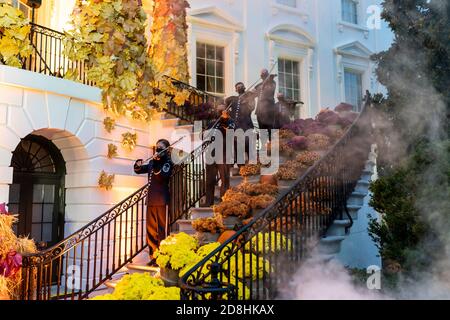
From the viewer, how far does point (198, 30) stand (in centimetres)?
1249

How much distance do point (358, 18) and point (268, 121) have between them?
8.60 meters

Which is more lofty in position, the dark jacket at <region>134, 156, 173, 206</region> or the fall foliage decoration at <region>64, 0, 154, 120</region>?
the fall foliage decoration at <region>64, 0, 154, 120</region>

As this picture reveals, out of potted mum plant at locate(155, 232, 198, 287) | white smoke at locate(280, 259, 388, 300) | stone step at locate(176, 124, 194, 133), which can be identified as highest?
stone step at locate(176, 124, 194, 133)

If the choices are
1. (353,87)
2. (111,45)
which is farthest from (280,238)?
(353,87)

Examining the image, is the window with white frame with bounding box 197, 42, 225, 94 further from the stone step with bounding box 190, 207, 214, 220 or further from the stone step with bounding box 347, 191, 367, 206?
the stone step with bounding box 347, 191, 367, 206

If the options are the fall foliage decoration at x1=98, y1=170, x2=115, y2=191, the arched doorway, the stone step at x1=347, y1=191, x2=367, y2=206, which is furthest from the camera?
the fall foliage decoration at x1=98, y1=170, x2=115, y2=191

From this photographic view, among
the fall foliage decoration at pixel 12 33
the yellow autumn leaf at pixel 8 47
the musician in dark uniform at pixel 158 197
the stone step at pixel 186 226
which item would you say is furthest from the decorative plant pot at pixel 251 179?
the yellow autumn leaf at pixel 8 47

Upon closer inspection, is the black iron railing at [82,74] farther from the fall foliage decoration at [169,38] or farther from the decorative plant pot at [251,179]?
the decorative plant pot at [251,179]

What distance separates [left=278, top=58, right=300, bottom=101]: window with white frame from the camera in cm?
1422

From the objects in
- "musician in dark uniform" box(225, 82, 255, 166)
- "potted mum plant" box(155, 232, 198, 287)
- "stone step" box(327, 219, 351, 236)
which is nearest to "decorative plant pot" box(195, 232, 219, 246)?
"potted mum plant" box(155, 232, 198, 287)

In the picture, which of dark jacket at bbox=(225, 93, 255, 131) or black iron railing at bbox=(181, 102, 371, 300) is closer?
black iron railing at bbox=(181, 102, 371, 300)

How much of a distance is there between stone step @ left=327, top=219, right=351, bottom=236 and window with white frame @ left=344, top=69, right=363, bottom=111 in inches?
392

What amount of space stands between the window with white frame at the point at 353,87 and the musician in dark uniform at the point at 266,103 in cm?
702
